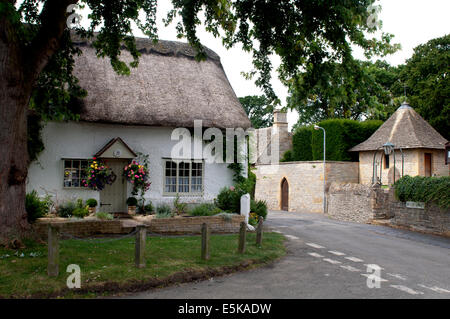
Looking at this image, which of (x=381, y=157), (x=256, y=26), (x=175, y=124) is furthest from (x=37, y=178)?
(x=381, y=157)

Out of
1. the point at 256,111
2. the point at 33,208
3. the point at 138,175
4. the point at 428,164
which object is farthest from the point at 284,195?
the point at 256,111

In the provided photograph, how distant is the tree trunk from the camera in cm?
924

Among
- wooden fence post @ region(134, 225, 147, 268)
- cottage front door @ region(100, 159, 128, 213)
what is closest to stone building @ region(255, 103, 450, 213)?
cottage front door @ region(100, 159, 128, 213)

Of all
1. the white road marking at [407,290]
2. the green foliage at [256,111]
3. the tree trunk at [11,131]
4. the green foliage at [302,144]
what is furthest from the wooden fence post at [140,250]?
the green foliage at [256,111]

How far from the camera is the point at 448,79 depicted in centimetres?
2952

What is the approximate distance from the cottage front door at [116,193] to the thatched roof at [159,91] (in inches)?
65.4

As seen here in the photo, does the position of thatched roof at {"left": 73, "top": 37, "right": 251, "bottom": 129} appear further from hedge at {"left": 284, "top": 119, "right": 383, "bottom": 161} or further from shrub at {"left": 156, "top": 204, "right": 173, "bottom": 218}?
hedge at {"left": 284, "top": 119, "right": 383, "bottom": 161}

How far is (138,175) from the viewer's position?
1444cm

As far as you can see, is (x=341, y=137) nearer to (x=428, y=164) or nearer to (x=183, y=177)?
(x=428, y=164)

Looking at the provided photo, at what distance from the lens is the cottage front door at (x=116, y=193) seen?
14.8 m

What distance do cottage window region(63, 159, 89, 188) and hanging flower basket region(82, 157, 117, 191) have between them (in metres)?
0.49

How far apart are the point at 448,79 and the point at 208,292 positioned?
2917 centimetres

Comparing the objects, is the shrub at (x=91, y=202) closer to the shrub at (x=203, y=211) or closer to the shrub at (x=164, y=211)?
the shrub at (x=164, y=211)

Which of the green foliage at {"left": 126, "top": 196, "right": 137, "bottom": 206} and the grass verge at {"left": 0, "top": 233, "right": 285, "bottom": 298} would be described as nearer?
the grass verge at {"left": 0, "top": 233, "right": 285, "bottom": 298}
